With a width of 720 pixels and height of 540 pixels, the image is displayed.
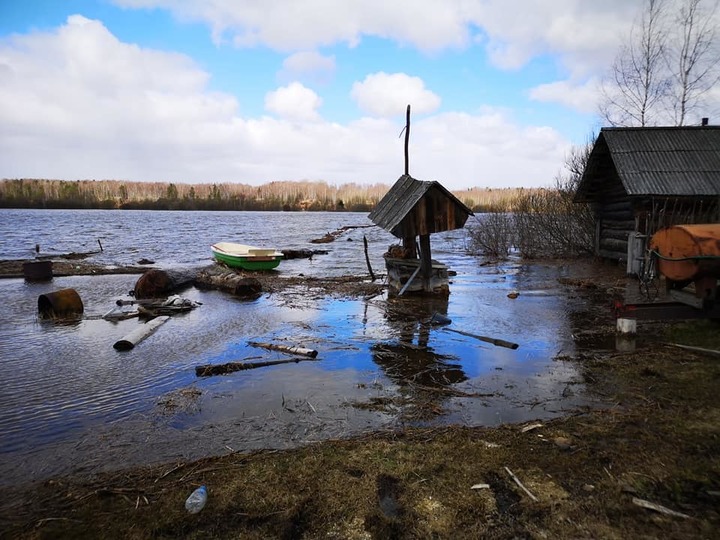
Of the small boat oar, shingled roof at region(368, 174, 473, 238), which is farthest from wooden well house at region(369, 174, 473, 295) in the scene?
the small boat oar

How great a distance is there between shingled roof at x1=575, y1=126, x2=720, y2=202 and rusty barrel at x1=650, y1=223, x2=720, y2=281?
6778 millimetres

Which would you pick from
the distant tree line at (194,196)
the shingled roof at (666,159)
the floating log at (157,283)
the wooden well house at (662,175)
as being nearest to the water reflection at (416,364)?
the wooden well house at (662,175)

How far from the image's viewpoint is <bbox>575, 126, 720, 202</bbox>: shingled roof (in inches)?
541

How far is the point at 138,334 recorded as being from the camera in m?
9.00

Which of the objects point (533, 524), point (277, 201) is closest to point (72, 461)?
point (533, 524)

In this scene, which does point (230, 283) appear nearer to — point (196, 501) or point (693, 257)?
point (196, 501)

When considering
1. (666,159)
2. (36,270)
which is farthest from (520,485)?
(36,270)

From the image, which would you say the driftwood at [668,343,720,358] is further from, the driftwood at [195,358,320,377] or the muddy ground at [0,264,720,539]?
the driftwood at [195,358,320,377]

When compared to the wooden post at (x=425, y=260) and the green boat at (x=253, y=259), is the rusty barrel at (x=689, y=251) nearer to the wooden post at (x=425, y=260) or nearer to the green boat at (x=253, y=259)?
the wooden post at (x=425, y=260)

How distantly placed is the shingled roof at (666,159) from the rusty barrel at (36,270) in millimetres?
21262

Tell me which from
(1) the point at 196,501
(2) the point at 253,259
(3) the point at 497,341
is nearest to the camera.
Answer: (1) the point at 196,501

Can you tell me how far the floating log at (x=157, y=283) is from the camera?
1402 centimetres

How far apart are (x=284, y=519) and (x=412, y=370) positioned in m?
3.83

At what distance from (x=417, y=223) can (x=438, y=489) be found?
8373mm
